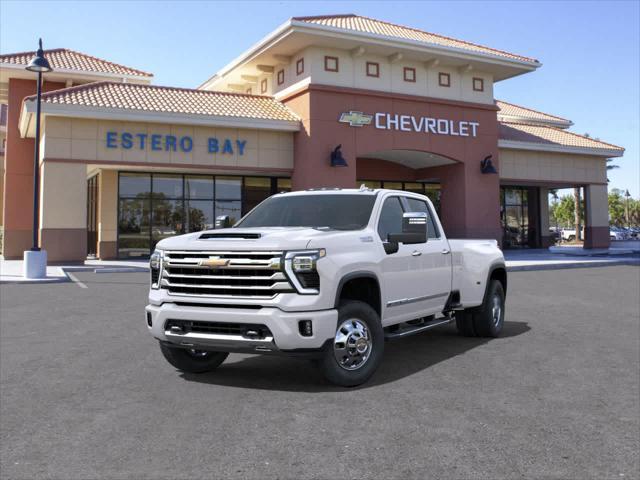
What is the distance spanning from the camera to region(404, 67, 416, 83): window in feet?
90.5

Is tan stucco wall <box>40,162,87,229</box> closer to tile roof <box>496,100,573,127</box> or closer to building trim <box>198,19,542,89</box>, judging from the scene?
building trim <box>198,19,542,89</box>

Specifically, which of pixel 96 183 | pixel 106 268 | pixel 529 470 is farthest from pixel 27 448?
pixel 96 183

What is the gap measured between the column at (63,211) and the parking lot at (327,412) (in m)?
15.0

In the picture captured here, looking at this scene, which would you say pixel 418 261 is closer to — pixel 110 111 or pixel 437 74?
pixel 110 111

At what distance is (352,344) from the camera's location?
5820mm

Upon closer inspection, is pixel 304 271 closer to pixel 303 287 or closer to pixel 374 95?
pixel 303 287

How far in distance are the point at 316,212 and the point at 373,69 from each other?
21294 millimetres

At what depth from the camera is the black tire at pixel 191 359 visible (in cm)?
629

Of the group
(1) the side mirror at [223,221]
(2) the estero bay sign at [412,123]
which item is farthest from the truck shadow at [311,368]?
(2) the estero bay sign at [412,123]

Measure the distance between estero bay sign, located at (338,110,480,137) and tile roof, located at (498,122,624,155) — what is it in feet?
12.6

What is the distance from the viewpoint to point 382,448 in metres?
4.21

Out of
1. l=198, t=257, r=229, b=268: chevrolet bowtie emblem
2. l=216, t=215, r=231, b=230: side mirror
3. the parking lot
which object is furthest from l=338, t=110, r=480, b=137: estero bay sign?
l=198, t=257, r=229, b=268: chevrolet bowtie emblem

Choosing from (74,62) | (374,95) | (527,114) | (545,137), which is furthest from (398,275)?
(527,114)

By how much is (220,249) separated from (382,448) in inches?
96.8
